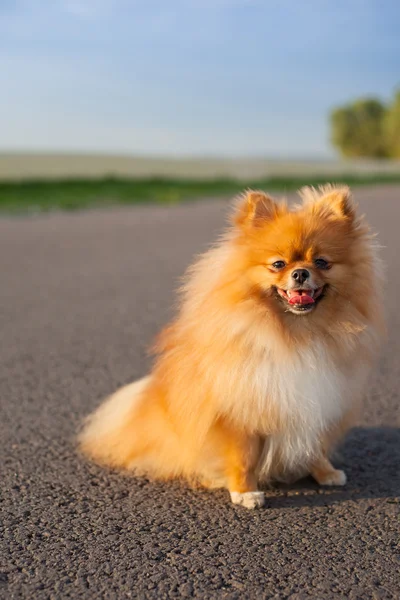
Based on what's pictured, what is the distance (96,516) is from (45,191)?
1004 inches

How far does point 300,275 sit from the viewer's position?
11.1ft

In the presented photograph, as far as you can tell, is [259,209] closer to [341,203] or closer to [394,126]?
[341,203]

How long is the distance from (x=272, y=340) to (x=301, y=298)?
256mm

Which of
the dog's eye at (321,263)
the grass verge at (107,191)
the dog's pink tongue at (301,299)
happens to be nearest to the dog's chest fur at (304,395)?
the dog's pink tongue at (301,299)

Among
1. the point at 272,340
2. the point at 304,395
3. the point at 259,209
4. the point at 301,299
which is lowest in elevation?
the point at 304,395

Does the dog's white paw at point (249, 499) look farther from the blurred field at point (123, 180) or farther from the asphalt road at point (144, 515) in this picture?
the blurred field at point (123, 180)

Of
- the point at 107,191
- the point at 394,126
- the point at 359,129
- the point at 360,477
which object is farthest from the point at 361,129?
the point at 360,477

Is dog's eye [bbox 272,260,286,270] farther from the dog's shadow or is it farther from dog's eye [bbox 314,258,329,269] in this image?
the dog's shadow

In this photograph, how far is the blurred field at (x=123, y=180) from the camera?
24.6 m

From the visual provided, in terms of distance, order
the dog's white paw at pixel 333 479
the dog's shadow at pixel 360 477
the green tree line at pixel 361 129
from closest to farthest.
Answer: the dog's shadow at pixel 360 477
the dog's white paw at pixel 333 479
the green tree line at pixel 361 129

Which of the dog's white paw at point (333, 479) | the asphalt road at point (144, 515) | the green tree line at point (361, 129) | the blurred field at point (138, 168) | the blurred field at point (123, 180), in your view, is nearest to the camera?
the asphalt road at point (144, 515)

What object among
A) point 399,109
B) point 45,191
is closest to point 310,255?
point 45,191

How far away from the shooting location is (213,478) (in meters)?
3.96

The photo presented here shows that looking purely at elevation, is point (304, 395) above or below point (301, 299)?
below
